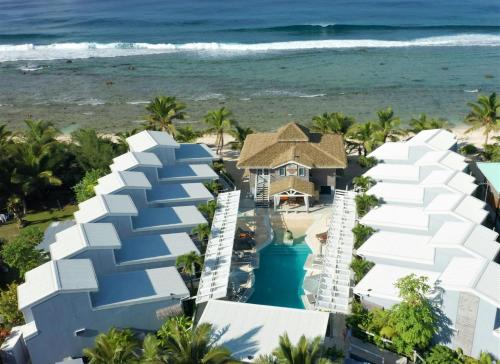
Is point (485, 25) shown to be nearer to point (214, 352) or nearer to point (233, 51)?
point (233, 51)

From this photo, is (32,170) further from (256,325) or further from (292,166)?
(256,325)

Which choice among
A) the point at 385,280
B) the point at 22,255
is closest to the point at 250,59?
the point at 22,255

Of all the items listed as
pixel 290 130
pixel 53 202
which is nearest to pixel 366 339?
pixel 290 130

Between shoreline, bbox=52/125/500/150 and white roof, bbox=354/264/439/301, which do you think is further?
shoreline, bbox=52/125/500/150

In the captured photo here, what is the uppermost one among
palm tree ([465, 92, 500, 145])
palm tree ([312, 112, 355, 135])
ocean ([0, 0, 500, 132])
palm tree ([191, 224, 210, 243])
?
ocean ([0, 0, 500, 132])

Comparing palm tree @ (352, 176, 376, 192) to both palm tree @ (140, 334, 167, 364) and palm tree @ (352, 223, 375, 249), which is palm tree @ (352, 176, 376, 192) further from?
palm tree @ (140, 334, 167, 364)

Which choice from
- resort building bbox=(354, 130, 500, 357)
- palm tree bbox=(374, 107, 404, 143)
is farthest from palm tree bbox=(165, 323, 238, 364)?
palm tree bbox=(374, 107, 404, 143)

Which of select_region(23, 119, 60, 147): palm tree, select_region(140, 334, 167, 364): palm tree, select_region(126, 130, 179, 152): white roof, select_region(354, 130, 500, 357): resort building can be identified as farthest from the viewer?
select_region(23, 119, 60, 147): palm tree

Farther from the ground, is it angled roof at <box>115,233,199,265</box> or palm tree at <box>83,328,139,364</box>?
angled roof at <box>115,233,199,265</box>

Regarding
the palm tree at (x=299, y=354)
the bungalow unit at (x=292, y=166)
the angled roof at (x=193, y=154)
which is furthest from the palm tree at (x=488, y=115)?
the palm tree at (x=299, y=354)
